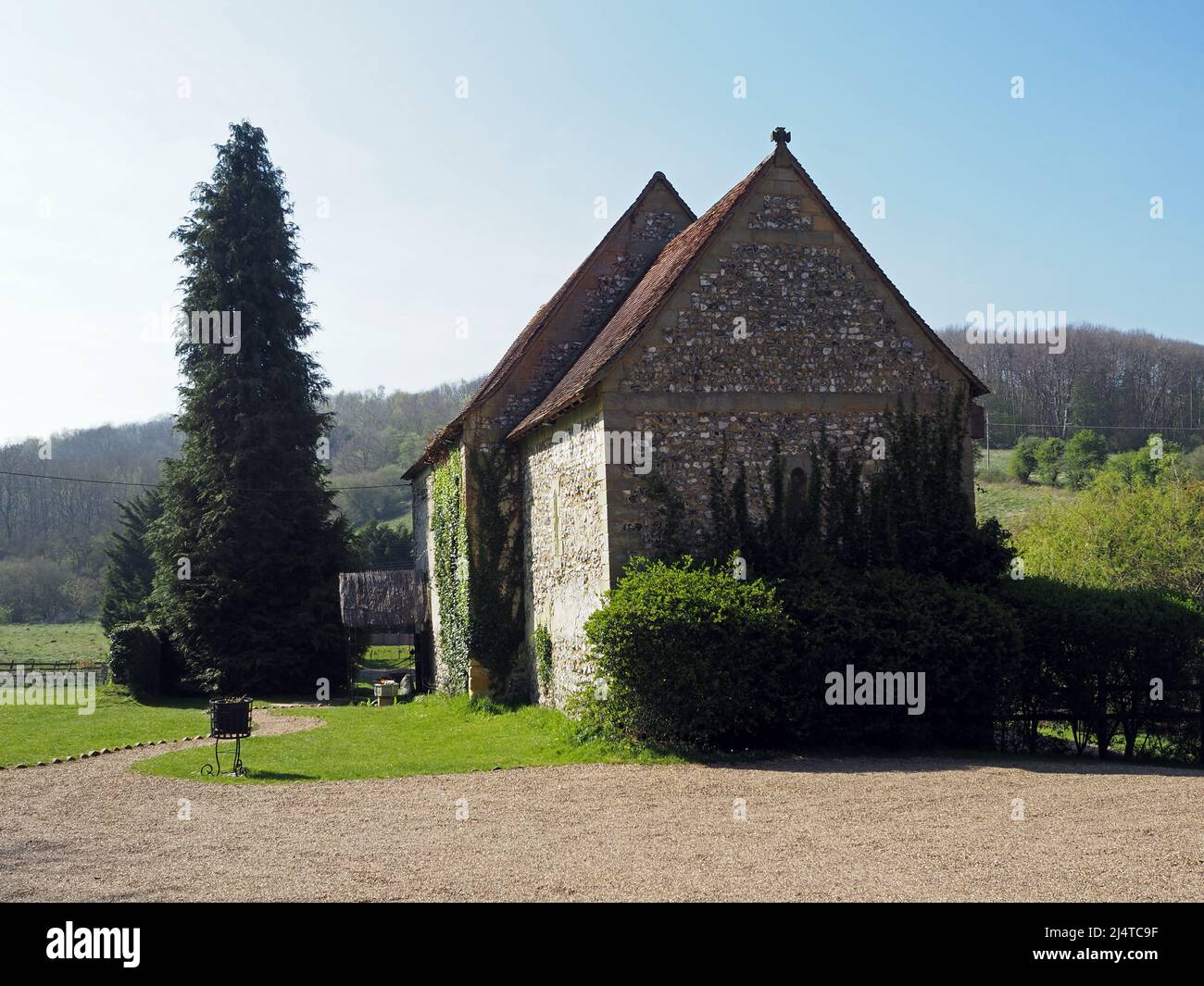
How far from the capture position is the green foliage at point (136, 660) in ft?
111

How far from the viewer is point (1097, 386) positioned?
238 feet

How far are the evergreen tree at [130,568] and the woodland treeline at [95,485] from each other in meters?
17.3

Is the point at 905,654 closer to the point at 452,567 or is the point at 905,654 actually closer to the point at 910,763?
the point at 910,763

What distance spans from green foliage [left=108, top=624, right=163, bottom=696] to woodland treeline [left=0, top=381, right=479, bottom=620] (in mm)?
35137

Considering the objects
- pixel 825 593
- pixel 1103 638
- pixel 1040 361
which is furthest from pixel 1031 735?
pixel 1040 361

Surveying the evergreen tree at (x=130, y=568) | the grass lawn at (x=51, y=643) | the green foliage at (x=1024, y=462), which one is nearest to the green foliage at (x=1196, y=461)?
the green foliage at (x=1024, y=462)

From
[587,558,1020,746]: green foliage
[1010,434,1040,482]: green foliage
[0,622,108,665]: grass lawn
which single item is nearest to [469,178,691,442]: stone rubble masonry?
[587,558,1020,746]: green foliage

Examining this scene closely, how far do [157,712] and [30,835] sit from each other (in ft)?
62.8

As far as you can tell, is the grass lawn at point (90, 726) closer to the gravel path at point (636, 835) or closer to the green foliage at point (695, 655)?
the gravel path at point (636, 835)

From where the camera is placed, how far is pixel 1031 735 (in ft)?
56.4

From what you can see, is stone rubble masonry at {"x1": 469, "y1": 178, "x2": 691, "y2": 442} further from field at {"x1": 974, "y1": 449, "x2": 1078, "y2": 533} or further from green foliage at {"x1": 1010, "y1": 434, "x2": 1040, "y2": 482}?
green foliage at {"x1": 1010, "y1": 434, "x2": 1040, "y2": 482}

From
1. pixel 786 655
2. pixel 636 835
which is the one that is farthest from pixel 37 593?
pixel 636 835

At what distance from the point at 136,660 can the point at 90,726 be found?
30.0ft
